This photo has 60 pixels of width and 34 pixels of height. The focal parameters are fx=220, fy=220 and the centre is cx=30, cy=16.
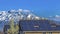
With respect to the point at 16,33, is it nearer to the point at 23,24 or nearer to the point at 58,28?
the point at 23,24

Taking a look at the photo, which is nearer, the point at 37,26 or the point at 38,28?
the point at 38,28

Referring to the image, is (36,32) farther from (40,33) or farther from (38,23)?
(38,23)

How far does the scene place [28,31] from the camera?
33.3 meters

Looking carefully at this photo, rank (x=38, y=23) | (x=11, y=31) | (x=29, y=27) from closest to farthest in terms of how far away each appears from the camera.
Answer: (x=11, y=31) → (x=29, y=27) → (x=38, y=23)

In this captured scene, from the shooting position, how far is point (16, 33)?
3334cm

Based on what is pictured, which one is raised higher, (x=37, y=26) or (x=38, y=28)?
(x=37, y=26)

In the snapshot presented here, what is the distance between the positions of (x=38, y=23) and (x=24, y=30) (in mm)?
4734

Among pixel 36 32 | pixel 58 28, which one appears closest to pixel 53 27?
pixel 58 28

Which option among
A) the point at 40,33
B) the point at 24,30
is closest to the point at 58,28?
the point at 40,33

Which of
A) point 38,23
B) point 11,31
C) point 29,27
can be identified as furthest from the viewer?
point 38,23

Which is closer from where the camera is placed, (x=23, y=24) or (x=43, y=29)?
(x=43, y=29)

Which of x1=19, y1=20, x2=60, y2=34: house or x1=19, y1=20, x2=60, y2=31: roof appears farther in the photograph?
x1=19, y1=20, x2=60, y2=31: roof

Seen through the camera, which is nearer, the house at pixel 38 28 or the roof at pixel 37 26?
the house at pixel 38 28

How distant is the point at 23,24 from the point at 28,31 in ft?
10.6
